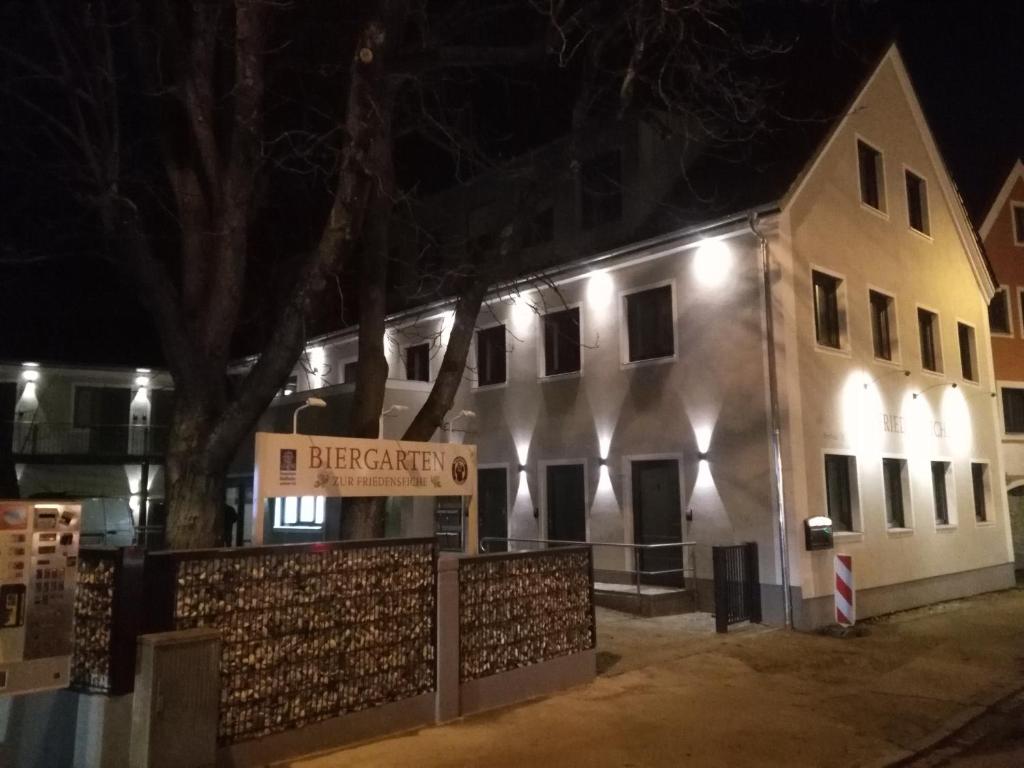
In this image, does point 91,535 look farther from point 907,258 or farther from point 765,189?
point 907,258

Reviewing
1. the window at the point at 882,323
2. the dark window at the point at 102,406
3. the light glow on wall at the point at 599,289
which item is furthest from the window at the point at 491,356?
the dark window at the point at 102,406

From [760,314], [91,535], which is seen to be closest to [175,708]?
[760,314]

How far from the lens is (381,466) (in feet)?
26.6

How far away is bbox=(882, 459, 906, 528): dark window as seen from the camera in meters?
15.9

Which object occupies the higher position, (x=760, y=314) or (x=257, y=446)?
(x=760, y=314)

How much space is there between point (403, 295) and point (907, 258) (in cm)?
1137

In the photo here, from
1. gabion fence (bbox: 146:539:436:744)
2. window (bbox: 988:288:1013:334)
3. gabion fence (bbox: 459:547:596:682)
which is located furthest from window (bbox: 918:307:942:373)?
gabion fence (bbox: 146:539:436:744)

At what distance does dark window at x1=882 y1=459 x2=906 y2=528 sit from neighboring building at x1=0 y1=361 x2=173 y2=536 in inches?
851

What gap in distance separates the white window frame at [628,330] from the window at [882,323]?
164 inches

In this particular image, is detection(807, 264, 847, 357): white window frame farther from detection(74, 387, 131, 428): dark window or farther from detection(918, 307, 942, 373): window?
detection(74, 387, 131, 428): dark window

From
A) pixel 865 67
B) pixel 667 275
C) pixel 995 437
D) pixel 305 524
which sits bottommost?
pixel 305 524

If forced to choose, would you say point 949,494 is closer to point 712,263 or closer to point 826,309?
point 826,309

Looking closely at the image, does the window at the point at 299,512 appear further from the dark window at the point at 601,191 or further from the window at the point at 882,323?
the window at the point at 882,323

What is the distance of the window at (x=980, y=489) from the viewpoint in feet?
62.7
